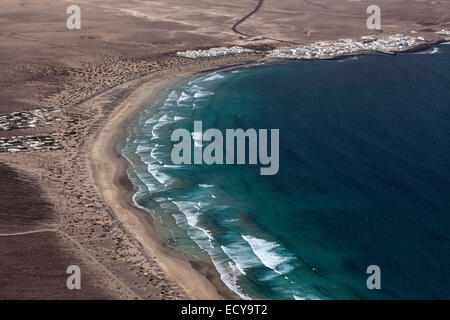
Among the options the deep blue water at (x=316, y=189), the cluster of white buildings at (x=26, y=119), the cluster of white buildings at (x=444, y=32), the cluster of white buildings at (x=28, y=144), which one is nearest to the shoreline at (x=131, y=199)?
the deep blue water at (x=316, y=189)

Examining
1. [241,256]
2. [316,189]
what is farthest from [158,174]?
[241,256]

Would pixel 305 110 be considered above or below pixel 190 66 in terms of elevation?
below

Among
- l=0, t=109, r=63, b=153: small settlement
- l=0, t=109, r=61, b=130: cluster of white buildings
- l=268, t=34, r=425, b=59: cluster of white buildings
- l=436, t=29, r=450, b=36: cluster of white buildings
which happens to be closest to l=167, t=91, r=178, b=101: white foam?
l=0, t=109, r=63, b=153: small settlement

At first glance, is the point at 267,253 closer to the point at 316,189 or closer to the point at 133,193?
the point at 316,189

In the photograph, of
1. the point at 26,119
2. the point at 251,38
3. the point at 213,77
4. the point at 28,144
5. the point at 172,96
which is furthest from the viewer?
the point at 251,38

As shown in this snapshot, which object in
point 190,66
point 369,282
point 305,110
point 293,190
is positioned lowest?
point 369,282
